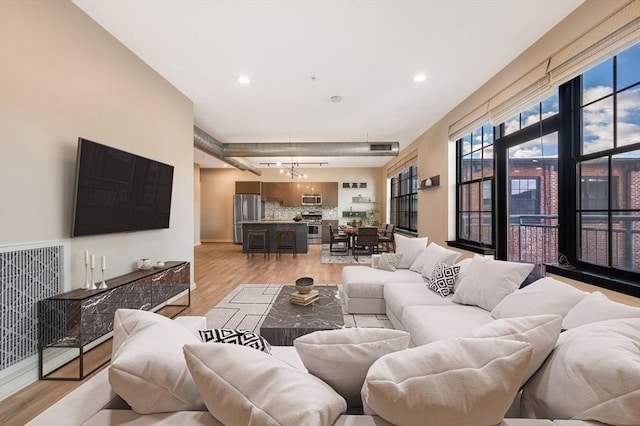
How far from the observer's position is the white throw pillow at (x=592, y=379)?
741 mm

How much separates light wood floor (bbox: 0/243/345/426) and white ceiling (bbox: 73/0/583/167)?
298cm

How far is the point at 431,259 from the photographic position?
3.36m

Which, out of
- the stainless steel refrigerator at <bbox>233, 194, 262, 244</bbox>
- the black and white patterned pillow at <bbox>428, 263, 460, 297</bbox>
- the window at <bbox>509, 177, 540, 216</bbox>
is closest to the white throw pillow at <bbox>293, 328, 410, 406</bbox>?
the black and white patterned pillow at <bbox>428, 263, 460, 297</bbox>

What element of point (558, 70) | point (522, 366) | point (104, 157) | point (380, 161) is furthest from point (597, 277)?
Result: point (380, 161)

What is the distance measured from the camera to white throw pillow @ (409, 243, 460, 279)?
3.14m

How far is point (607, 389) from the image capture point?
766mm

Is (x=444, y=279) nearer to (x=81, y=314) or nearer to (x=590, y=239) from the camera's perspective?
(x=590, y=239)

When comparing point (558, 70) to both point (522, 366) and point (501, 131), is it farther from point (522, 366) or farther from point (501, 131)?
point (522, 366)

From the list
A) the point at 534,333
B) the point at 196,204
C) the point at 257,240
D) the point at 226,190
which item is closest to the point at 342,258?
the point at 257,240

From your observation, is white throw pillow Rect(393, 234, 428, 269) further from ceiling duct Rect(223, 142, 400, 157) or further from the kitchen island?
the kitchen island

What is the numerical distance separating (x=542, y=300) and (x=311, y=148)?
541cm

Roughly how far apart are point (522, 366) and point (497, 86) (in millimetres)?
3663

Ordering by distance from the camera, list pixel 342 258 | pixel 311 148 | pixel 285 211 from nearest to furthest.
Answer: pixel 311 148, pixel 342 258, pixel 285 211

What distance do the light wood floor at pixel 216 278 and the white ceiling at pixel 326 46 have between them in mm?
2983
